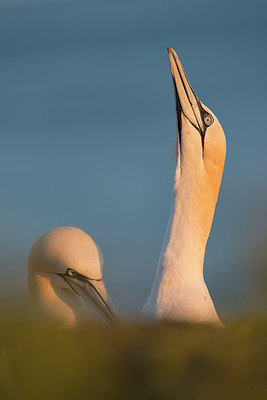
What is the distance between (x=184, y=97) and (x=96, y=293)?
67.8 inches

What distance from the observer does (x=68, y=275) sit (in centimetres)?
454

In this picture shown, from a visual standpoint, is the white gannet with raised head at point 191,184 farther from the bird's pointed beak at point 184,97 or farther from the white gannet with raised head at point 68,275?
the white gannet with raised head at point 68,275

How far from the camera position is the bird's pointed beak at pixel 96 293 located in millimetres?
4520

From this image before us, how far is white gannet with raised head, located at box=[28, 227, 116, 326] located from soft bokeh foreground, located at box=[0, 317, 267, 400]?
10.5 ft

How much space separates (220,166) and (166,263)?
3.12ft

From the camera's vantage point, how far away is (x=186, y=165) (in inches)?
186

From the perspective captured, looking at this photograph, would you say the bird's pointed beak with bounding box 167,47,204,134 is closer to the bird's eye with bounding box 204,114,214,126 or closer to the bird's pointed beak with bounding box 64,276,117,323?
the bird's eye with bounding box 204,114,214,126

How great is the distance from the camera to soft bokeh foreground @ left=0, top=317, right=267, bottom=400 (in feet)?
3.34

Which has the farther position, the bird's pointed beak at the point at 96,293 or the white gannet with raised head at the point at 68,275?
the bird's pointed beak at the point at 96,293

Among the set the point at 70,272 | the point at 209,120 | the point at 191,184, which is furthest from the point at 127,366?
the point at 209,120

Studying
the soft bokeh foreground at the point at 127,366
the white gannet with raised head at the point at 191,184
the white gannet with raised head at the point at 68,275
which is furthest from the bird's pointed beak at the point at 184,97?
the soft bokeh foreground at the point at 127,366

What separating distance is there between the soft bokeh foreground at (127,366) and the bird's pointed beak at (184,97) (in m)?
3.71

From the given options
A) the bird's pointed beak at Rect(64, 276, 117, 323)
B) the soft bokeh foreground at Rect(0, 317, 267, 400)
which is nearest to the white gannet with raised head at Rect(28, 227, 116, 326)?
the bird's pointed beak at Rect(64, 276, 117, 323)

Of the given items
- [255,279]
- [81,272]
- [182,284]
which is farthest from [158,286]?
[255,279]
